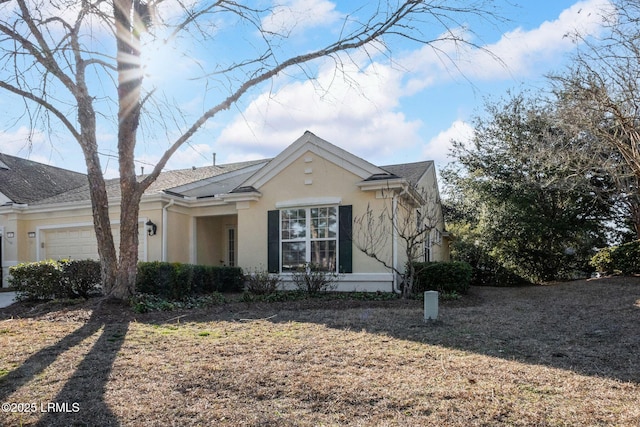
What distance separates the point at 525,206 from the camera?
17078 mm

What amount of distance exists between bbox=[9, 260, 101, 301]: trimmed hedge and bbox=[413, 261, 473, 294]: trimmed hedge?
7841 millimetres

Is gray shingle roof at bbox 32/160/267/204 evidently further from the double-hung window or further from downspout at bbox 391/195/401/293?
downspout at bbox 391/195/401/293

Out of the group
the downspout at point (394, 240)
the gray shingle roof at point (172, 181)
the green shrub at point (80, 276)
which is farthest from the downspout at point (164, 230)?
the downspout at point (394, 240)

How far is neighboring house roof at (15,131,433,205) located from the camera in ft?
40.2

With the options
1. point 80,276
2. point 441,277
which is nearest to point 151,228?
point 80,276

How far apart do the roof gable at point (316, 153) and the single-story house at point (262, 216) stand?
3cm

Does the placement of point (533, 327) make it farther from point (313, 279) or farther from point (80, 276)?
point (80, 276)

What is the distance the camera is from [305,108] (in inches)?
328

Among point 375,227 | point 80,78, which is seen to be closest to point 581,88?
point 375,227

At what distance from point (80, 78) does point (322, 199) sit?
6257 millimetres

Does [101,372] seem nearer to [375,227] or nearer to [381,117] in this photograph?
[381,117]

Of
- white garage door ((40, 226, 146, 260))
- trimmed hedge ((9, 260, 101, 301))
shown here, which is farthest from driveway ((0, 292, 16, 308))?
white garage door ((40, 226, 146, 260))

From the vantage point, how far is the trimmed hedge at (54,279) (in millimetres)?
10203

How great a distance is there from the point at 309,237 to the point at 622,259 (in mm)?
9883
